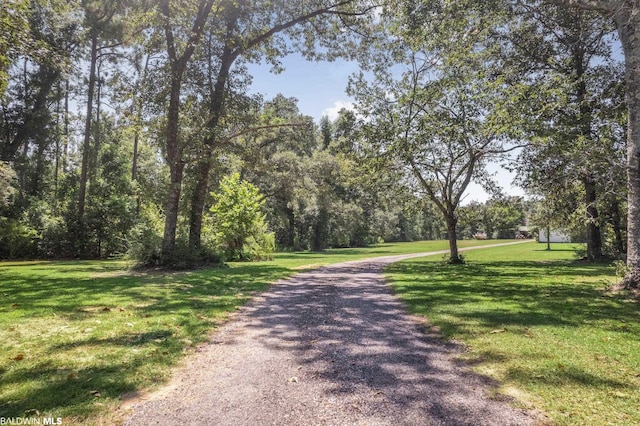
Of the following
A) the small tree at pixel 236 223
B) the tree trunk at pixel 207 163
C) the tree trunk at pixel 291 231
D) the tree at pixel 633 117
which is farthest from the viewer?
the tree trunk at pixel 291 231

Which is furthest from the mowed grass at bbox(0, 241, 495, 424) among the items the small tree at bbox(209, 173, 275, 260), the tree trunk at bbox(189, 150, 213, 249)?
the small tree at bbox(209, 173, 275, 260)

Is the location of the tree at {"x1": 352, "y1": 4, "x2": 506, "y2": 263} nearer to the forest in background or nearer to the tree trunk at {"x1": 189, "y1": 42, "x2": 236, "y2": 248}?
the forest in background

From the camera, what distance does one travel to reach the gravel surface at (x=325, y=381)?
2.94 metres

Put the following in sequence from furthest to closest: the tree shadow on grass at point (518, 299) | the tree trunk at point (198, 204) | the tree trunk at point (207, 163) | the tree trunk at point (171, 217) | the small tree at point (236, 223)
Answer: the small tree at point (236, 223)
the tree trunk at point (198, 204)
the tree trunk at point (207, 163)
the tree trunk at point (171, 217)
the tree shadow on grass at point (518, 299)

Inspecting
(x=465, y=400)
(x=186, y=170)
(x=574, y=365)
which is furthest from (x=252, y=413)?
(x=186, y=170)

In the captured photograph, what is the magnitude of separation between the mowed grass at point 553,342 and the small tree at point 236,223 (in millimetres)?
12817

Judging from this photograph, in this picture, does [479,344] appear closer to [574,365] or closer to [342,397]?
[574,365]

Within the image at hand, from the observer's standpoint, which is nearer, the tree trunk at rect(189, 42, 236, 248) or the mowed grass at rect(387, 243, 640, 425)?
the mowed grass at rect(387, 243, 640, 425)

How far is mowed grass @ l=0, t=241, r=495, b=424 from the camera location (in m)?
3.17

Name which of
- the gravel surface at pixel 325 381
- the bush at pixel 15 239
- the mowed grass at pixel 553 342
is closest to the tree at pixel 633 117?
the mowed grass at pixel 553 342

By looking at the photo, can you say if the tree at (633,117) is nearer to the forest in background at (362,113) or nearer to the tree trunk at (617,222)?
the forest in background at (362,113)

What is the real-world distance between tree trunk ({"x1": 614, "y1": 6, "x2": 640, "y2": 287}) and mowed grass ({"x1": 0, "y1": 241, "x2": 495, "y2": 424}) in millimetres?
8945

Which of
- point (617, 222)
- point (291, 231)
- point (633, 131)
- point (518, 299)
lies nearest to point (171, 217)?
point (518, 299)

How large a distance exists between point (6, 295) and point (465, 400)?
30.7 feet
